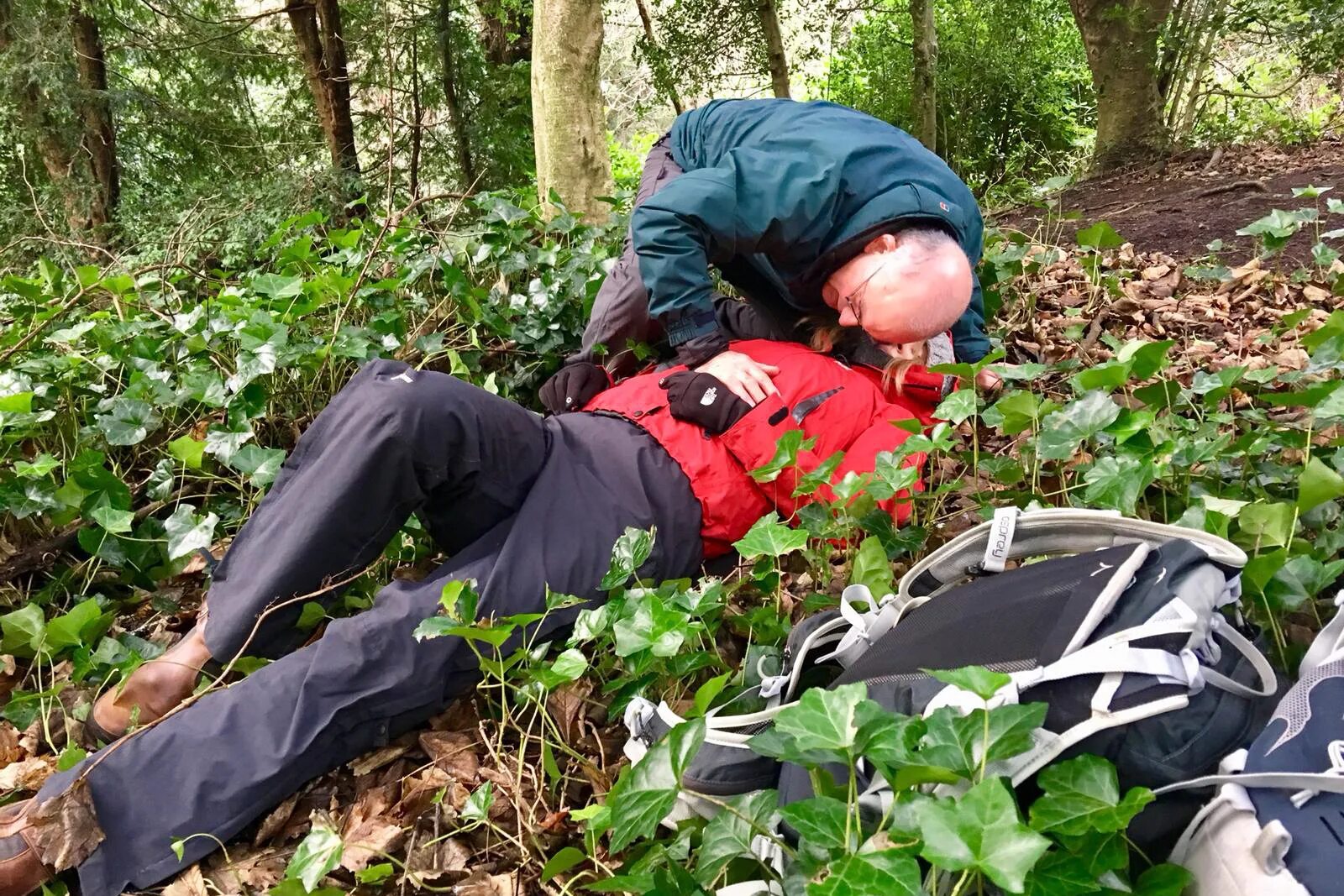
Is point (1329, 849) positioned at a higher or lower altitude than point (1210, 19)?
lower

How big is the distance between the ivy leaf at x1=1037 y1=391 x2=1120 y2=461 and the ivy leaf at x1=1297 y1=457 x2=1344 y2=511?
37 centimetres

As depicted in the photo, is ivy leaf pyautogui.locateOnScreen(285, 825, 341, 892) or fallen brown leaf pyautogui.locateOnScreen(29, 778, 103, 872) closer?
ivy leaf pyautogui.locateOnScreen(285, 825, 341, 892)

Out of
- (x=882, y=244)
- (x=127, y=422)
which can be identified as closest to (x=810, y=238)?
(x=882, y=244)

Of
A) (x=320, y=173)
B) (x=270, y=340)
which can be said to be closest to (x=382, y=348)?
(x=270, y=340)

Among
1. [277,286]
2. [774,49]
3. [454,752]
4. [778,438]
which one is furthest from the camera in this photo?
[774,49]

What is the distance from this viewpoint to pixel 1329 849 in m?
0.87

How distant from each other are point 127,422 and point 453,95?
5.32 meters

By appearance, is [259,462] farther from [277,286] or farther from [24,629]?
[277,286]

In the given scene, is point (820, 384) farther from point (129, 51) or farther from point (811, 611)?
point (129, 51)

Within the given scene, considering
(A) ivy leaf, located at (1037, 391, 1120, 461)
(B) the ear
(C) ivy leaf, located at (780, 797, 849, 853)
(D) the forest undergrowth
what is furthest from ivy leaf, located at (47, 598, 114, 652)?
(A) ivy leaf, located at (1037, 391, 1120, 461)

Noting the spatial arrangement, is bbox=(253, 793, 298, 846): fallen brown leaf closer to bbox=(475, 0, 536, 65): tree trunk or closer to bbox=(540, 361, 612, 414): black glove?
bbox=(540, 361, 612, 414): black glove

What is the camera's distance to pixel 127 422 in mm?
2469

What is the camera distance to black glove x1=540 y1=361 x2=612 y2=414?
103 inches

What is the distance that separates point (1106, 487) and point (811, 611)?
66 centimetres
